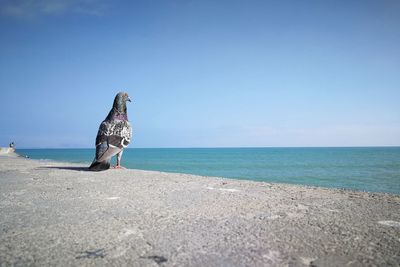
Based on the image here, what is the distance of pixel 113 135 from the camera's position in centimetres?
859

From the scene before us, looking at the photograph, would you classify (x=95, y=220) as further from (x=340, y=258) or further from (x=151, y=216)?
(x=340, y=258)

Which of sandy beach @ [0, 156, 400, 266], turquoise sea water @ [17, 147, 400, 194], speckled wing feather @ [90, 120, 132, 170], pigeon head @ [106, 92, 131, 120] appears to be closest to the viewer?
sandy beach @ [0, 156, 400, 266]

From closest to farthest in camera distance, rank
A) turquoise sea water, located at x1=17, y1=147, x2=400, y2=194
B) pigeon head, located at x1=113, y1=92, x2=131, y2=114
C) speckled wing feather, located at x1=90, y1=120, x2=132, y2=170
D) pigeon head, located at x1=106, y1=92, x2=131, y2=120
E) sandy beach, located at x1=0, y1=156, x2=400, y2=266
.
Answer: sandy beach, located at x1=0, y1=156, x2=400, y2=266, speckled wing feather, located at x1=90, y1=120, x2=132, y2=170, pigeon head, located at x1=106, y1=92, x2=131, y2=120, pigeon head, located at x1=113, y1=92, x2=131, y2=114, turquoise sea water, located at x1=17, y1=147, x2=400, y2=194

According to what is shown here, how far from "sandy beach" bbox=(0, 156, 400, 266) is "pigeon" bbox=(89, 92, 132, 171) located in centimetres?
312

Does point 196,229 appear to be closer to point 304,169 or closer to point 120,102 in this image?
point 120,102

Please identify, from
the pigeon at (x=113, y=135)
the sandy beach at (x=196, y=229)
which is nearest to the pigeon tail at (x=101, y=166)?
the pigeon at (x=113, y=135)

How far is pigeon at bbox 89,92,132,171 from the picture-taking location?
27.5 ft

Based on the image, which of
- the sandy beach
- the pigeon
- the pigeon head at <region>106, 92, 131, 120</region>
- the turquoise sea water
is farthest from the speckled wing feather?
the turquoise sea water

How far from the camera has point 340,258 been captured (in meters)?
2.32

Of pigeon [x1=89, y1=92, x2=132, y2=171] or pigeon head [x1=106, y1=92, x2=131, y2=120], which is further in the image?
pigeon head [x1=106, y1=92, x2=131, y2=120]

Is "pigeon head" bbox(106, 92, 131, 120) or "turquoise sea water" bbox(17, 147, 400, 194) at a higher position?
"pigeon head" bbox(106, 92, 131, 120)

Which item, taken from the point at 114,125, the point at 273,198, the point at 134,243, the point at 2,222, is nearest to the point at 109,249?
the point at 134,243

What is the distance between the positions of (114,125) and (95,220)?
230 inches

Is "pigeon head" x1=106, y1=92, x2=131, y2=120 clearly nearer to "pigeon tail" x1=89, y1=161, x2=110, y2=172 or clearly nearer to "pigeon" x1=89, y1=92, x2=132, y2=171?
"pigeon" x1=89, y1=92, x2=132, y2=171
